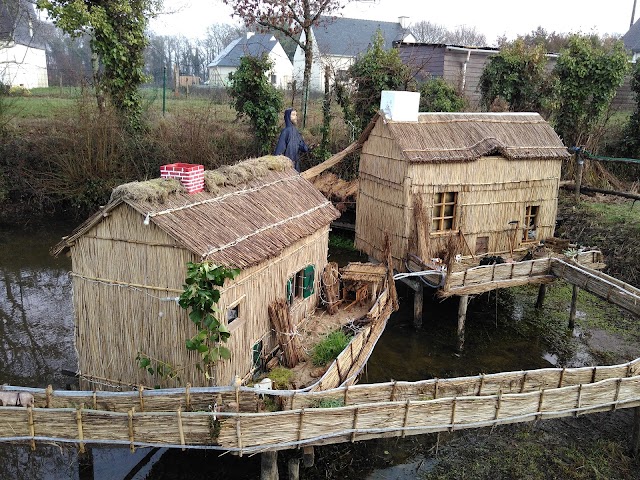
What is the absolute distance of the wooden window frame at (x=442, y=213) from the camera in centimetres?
2020

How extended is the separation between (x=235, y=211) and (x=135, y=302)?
2999 millimetres

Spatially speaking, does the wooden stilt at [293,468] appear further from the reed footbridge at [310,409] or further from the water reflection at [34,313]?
the water reflection at [34,313]

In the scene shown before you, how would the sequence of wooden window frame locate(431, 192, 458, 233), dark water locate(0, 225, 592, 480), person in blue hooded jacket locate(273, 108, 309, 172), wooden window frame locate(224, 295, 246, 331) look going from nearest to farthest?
wooden window frame locate(224, 295, 246, 331) → dark water locate(0, 225, 592, 480) → wooden window frame locate(431, 192, 458, 233) → person in blue hooded jacket locate(273, 108, 309, 172)

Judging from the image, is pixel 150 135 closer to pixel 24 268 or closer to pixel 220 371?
pixel 24 268

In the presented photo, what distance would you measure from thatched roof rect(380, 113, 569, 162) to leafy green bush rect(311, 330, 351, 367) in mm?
7599

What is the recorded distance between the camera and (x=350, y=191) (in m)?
29.1

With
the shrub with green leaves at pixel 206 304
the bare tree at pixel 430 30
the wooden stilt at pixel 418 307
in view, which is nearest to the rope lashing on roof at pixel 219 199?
the shrub with green leaves at pixel 206 304

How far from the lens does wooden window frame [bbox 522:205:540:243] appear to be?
2214cm

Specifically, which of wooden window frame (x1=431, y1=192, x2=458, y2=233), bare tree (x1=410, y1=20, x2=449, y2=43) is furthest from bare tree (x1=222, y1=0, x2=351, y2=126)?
bare tree (x1=410, y1=20, x2=449, y2=43)

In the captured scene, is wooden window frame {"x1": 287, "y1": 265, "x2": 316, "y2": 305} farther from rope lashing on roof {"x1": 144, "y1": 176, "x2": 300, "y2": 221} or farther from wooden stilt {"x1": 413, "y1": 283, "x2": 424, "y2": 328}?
wooden stilt {"x1": 413, "y1": 283, "x2": 424, "y2": 328}

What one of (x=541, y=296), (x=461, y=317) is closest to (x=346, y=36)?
(x=541, y=296)

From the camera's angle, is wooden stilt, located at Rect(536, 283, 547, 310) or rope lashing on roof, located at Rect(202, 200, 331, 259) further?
wooden stilt, located at Rect(536, 283, 547, 310)

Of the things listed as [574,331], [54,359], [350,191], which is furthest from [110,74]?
[574,331]

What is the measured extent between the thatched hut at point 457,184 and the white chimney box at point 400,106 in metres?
0.18
